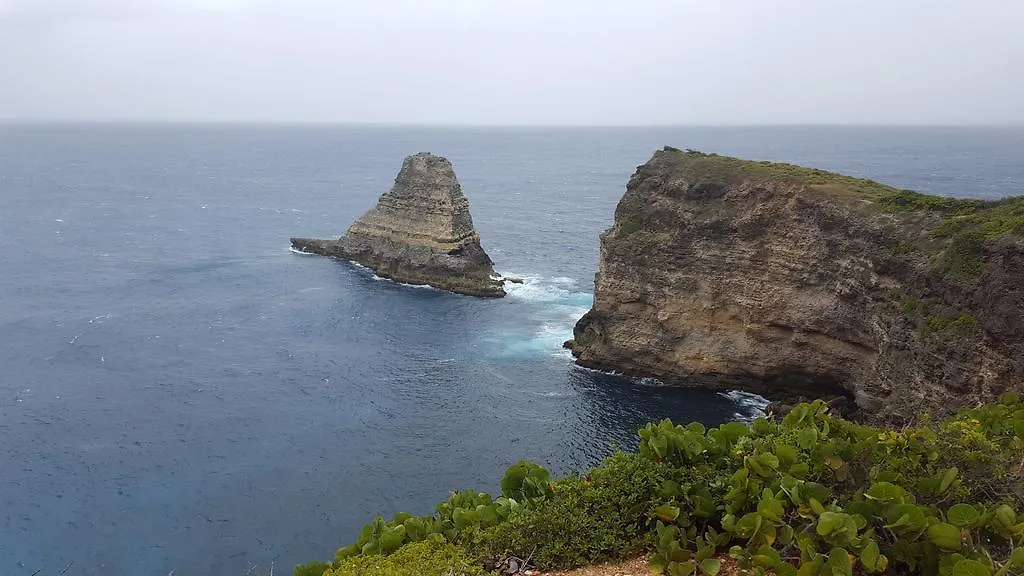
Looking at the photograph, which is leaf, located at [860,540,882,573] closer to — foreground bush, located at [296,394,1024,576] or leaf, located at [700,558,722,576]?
foreground bush, located at [296,394,1024,576]

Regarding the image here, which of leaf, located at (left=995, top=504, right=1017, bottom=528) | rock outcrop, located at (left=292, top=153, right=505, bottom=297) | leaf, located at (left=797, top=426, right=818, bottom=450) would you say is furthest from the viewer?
rock outcrop, located at (left=292, top=153, right=505, bottom=297)

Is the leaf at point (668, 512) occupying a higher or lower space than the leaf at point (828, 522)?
lower

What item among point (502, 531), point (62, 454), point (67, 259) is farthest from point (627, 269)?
point (67, 259)

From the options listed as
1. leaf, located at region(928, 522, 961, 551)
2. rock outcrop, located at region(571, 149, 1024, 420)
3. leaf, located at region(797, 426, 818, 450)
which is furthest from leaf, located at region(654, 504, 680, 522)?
rock outcrop, located at region(571, 149, 1024, 420)

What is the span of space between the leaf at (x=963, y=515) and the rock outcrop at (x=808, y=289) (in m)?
32.0

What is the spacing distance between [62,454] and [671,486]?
46583mm

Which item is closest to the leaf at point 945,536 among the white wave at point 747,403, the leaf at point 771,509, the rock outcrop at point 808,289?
the leaf at point 771,509

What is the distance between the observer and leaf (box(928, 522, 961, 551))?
10164 millimetres

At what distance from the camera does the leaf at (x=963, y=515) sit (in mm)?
10711

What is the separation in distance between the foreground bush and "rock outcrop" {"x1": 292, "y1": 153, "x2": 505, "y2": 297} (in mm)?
69483

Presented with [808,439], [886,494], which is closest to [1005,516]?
[886,494]

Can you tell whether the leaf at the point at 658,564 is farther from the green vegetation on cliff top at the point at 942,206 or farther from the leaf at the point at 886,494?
the green vegetation on cliff top at the point at 942,206

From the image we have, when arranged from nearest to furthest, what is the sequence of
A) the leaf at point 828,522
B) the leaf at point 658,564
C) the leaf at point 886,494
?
the leaf at point 828,522, the leaf at point 886,494, the leaf at point 658,564

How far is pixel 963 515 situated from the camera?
1080cm
